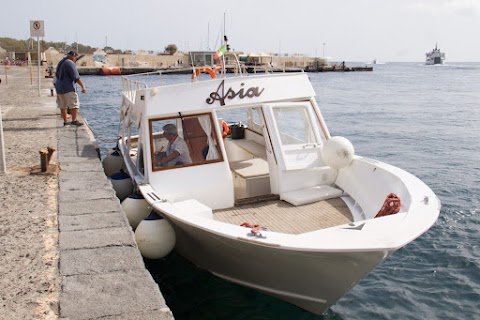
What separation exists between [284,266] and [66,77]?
771 centimetres

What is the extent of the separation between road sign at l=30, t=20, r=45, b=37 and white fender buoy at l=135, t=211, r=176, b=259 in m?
11.6

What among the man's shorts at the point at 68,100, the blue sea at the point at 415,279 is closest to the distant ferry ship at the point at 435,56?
the blue sea at the point at 415,279

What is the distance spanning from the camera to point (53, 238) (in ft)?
16.2

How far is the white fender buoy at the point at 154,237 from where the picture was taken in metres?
6.36

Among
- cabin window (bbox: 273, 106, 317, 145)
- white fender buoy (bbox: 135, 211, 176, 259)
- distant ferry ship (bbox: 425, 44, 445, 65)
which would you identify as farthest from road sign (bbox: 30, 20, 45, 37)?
distant ferry ship (bbox: 425, 44, 445, 65)

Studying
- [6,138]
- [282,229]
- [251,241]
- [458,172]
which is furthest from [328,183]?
[458,172]

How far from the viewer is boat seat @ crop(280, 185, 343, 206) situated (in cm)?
709

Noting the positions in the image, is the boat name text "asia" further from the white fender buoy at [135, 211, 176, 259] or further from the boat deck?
the white fender buoy at [135, 211, 176, 259]

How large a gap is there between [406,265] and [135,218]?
4571 millimetres

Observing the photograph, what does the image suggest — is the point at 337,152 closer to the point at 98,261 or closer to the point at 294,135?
the point at 294,135

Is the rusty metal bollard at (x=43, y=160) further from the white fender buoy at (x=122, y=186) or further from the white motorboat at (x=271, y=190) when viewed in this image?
the white fender buoy at (x=122, y=186)

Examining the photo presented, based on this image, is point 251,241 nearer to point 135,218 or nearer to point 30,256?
point 30,256

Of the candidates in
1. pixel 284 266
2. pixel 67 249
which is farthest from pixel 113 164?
pixel 284 266

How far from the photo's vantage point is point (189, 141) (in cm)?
736
